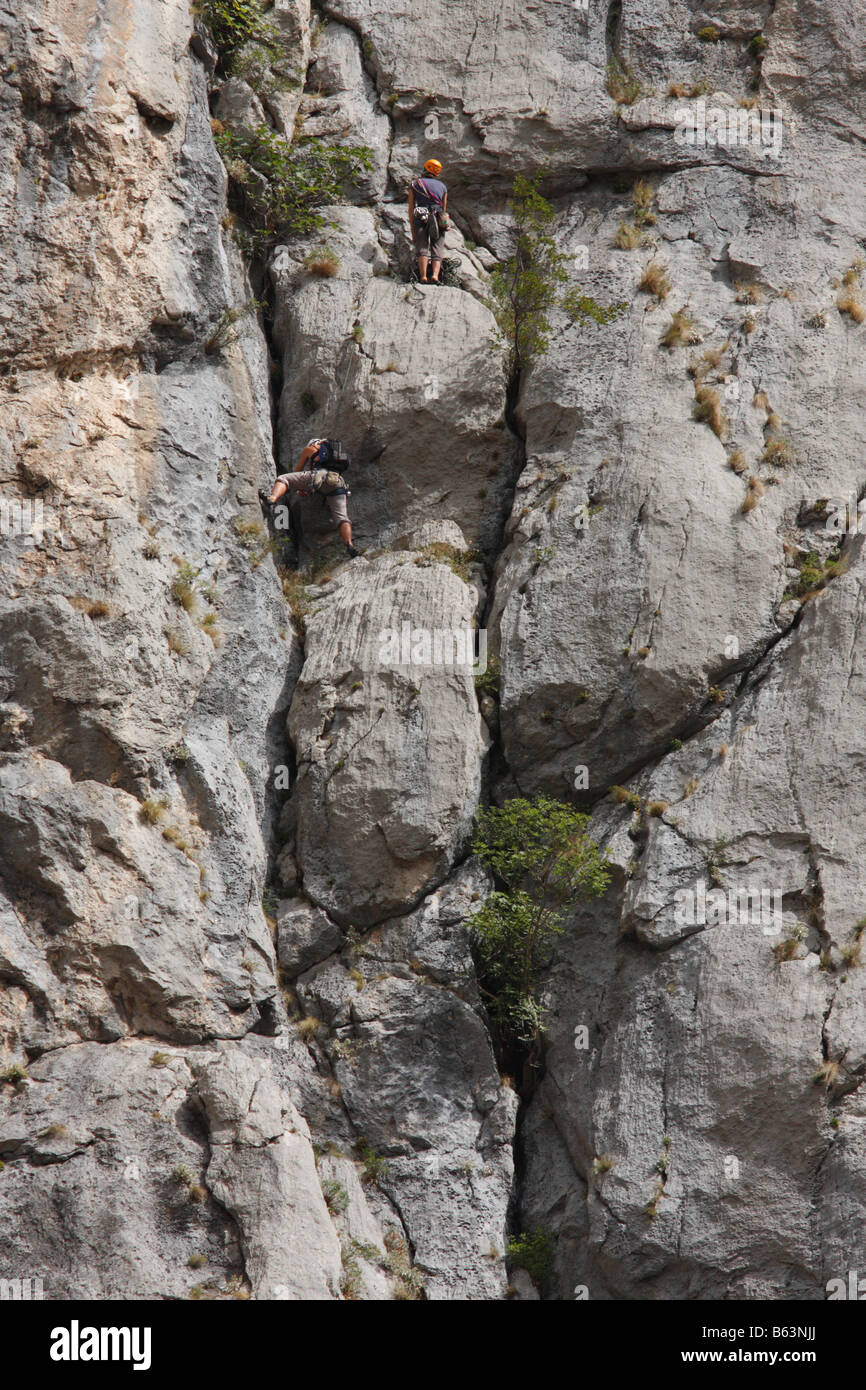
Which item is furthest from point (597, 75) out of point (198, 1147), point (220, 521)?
point (198, 1147)

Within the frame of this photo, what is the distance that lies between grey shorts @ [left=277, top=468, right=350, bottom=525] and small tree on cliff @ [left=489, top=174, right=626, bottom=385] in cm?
307

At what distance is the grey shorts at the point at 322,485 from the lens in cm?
1723

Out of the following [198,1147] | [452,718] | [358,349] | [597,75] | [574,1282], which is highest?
[597,75]

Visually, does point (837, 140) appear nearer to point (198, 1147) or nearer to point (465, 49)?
point (465, 49)

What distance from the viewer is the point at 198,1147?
12.9 m

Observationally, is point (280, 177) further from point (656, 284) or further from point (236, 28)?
point (656, 284)

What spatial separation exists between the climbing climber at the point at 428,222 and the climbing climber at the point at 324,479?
321cm

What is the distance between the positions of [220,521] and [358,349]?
3.57 m

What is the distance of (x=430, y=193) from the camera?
18750 mm

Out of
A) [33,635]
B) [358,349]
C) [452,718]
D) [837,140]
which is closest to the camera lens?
[33,635]

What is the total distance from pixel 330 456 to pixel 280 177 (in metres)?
4.67
